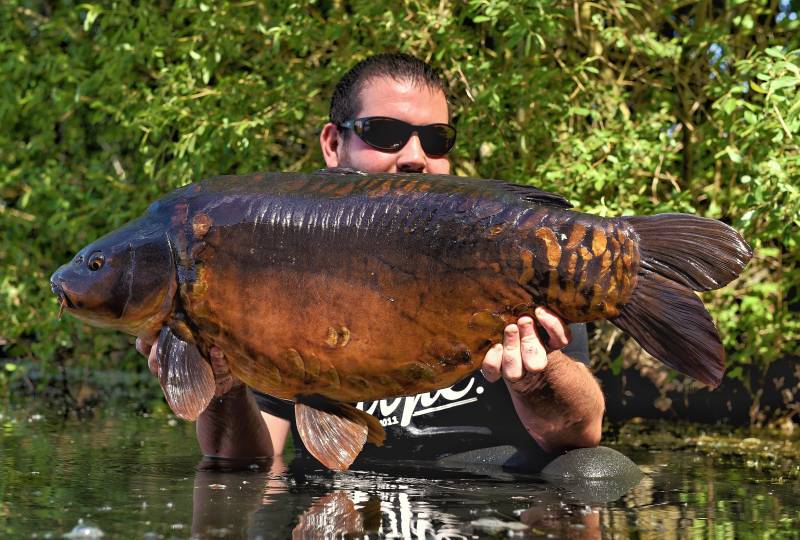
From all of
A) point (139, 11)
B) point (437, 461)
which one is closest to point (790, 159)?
point (437, 461)

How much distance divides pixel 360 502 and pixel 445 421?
125cm

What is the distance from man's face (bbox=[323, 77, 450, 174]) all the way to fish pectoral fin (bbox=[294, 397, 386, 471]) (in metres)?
1.37

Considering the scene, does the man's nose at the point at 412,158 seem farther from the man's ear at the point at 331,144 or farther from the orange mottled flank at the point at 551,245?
the orange mottled flank at the point at 551,245

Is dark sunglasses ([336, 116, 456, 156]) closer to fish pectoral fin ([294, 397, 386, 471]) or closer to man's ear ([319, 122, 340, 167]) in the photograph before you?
man's ear ([319, 122, 340, 167])

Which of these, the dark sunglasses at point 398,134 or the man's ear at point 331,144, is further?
the man's ear at point 331,144

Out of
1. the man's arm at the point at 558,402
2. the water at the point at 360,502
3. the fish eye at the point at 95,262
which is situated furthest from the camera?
the man's arm at the point at 558,402

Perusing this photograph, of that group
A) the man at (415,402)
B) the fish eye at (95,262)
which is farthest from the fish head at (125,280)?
the man at (415,402)

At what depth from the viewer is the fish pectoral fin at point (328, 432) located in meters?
3.12

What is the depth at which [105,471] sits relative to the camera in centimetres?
400

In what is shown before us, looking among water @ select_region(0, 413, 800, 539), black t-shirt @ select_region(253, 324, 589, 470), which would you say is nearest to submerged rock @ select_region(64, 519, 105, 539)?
water @ select_region(0, 413, 800, 539)

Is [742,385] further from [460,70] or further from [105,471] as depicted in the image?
[105,471]

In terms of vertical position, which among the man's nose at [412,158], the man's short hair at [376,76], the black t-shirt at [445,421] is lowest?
the black t-shirt at [445,421]

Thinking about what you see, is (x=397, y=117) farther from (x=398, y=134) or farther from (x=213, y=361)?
(x=213, y=361)

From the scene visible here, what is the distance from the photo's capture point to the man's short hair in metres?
4.55
